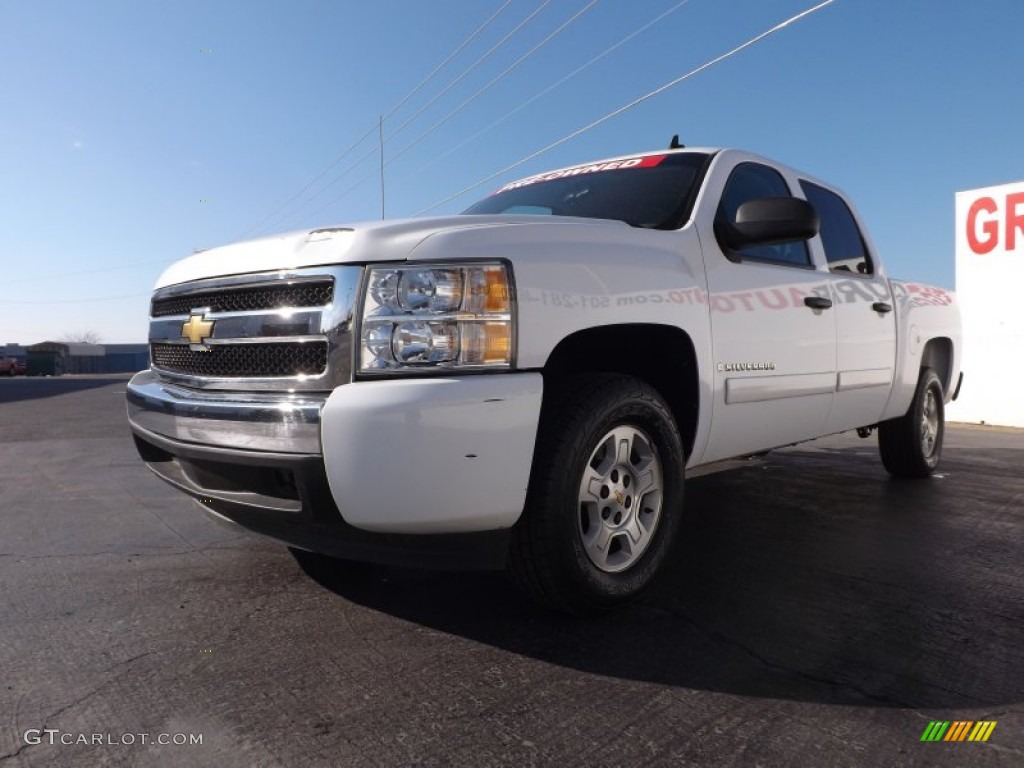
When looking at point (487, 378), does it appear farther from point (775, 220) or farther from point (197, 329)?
point (775, 220)

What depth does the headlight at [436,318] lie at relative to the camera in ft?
7.19

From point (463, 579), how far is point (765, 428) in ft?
5.44

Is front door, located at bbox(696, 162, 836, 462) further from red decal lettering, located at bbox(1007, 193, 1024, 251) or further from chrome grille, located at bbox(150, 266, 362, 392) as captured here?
red decal lettering, located at bbox(1007, 193, 1024, 251)

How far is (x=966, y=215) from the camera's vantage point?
11.3 meters

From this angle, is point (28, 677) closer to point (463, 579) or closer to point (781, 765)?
point (463, 579)

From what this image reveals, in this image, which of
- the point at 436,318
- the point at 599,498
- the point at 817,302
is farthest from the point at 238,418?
the point at 817,302

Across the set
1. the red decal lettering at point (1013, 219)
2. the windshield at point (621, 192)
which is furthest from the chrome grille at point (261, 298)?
the red decal lettering at point (1013, 219)

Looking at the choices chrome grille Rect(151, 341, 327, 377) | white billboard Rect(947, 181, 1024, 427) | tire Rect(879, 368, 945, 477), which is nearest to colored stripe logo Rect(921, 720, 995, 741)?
chrome grille Rect(151, 341, 327, 377)

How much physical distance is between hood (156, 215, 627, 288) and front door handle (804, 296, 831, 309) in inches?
56.8

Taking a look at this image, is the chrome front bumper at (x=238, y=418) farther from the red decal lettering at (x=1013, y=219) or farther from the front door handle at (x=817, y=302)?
the red decal lettering at (x=1013, y=219)

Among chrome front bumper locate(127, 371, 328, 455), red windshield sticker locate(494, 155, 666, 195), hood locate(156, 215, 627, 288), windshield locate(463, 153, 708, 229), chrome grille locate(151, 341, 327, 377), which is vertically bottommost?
chrome front bumper locate(127, 371, 328, 455)

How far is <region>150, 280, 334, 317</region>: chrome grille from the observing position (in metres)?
2.30

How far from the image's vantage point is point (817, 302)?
3789mm

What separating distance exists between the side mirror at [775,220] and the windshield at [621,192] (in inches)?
10.8
